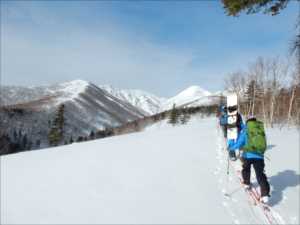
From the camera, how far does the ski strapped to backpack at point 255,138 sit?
21.6ft

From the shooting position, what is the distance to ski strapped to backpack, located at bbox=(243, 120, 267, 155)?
21.6 ft

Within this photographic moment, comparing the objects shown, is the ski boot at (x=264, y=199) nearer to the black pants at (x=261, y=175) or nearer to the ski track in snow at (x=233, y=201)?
the black pants at (x=261, y=175)

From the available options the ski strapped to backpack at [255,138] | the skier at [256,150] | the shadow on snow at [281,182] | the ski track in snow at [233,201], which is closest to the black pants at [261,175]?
the skier at [256,150]

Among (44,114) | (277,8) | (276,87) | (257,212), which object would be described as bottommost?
(257,212)

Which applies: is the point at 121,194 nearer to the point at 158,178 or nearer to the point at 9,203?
the point at 158,178

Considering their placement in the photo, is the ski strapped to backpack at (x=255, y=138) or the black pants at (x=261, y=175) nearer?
the black pants at (x=261, y=175)

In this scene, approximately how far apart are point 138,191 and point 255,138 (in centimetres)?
339

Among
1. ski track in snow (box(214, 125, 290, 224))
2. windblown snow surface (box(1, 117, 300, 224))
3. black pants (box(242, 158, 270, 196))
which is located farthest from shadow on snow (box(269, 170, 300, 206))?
black pants (box(242, 158, 270, 196))

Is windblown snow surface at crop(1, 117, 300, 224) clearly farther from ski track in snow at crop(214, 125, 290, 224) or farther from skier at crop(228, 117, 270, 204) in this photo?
skier at crop(228, 117, 270, 204)

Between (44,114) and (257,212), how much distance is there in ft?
663

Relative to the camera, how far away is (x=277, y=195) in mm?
7504

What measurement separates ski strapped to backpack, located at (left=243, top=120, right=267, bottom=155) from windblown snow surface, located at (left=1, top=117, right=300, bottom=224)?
4.54 feet

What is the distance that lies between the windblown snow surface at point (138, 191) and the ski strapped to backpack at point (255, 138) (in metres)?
1.38

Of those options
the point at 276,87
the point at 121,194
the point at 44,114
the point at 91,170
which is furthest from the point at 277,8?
the point at 44,114
